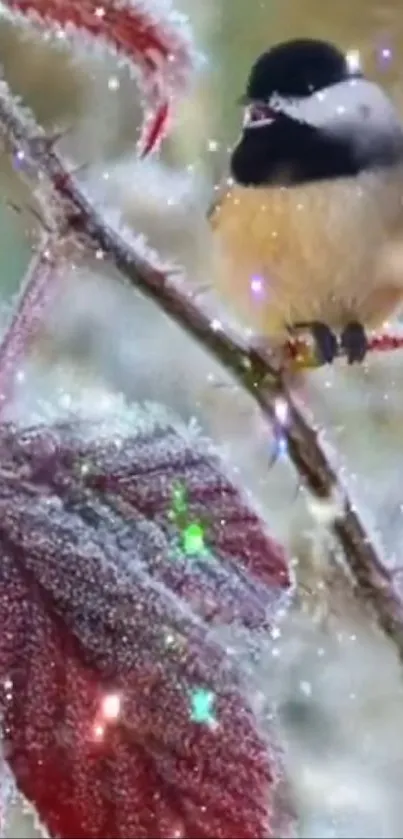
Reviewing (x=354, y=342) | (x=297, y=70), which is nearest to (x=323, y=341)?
(x=354, y=342)

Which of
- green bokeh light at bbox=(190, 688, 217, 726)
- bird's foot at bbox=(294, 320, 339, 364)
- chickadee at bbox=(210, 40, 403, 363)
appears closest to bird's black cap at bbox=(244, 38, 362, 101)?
chickadee at bbox=(210, 40, 403, 363)

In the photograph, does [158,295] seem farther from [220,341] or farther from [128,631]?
[128,631]

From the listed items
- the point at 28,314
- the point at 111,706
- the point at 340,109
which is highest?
the point at 340,109

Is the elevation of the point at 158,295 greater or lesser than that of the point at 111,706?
greater

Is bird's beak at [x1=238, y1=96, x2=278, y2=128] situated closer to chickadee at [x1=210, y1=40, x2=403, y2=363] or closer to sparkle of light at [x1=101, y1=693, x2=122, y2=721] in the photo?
chickadee at [x1=210, y1=40, x2=403, y2=363]

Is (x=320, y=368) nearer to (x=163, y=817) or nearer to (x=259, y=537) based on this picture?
(x=259, y=537)

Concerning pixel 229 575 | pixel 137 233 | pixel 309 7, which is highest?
pixel 309 7

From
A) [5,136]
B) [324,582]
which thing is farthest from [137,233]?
[324,582]
